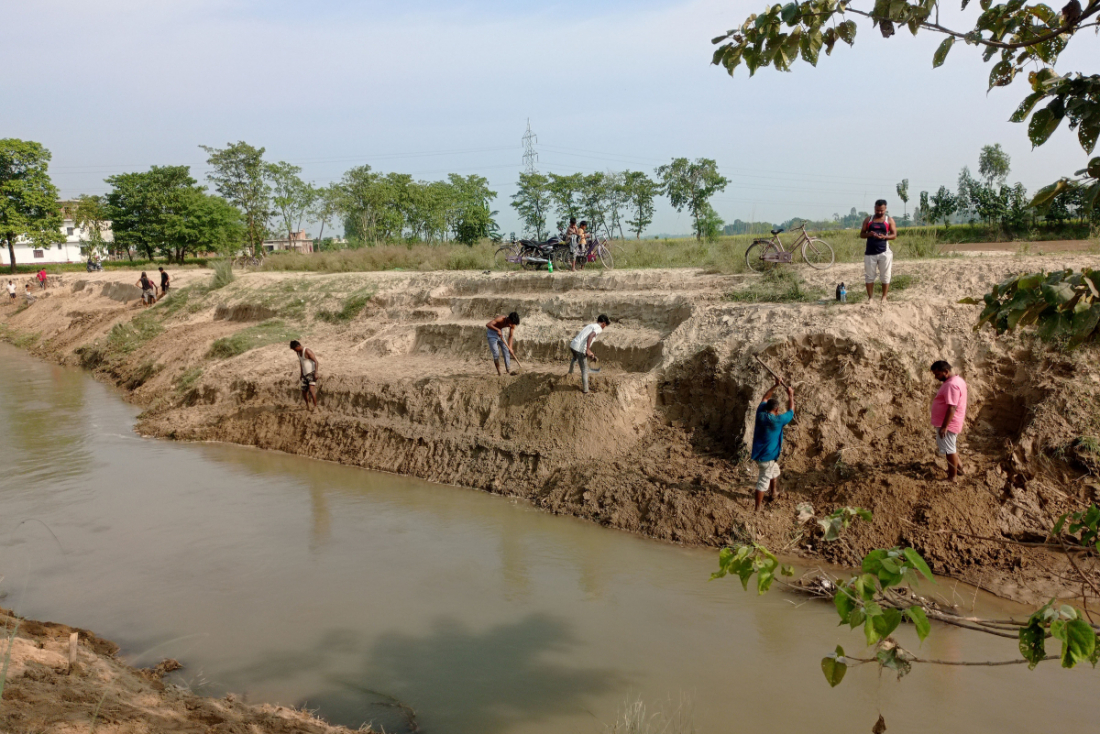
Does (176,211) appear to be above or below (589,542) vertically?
above

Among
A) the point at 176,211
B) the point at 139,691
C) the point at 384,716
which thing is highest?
the point at 176,211

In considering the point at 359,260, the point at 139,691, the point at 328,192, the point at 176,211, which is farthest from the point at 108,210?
the point at 139,691

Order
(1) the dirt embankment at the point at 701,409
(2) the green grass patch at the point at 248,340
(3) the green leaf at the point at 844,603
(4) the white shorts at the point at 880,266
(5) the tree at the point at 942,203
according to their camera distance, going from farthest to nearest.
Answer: (5) the tree at the point at 942,203, (2) the green grass patch at the point at 248,340, (4) the white shorts at the point at 880,266, (1) the dirt embankment at the point at 701,409, (3) the green leaf at the point at 844,603

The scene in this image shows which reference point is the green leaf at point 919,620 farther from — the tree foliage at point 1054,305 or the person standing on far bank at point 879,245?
the person standing on far bank at point 879,245

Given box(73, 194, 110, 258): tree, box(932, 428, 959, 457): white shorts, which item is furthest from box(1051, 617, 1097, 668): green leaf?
box(73, 194, 110, 258): tree

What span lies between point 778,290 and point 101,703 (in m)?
9.99

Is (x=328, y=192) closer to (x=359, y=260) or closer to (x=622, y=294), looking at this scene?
(x=359, y=260)

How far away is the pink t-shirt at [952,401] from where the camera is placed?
278 inches

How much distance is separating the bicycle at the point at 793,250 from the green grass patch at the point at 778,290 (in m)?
0.25

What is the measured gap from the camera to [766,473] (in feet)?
25.2

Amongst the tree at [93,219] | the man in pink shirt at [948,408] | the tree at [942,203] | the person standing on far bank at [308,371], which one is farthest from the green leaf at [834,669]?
the tree at [93,219]

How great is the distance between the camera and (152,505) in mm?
9445

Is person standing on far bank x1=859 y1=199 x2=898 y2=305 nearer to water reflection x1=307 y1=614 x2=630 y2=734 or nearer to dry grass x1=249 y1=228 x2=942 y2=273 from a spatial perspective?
dry grass x1=249 y1=228 x2=942 y2=273

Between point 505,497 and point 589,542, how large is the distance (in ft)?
5.83
